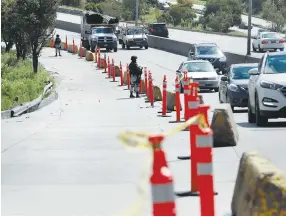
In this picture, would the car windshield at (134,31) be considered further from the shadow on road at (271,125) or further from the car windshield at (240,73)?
the shadow on road at (271,125)

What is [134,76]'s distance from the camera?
33.4 m

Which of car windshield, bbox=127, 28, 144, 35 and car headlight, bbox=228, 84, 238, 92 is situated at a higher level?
car headlight, bbox=228, 84, 238, 92

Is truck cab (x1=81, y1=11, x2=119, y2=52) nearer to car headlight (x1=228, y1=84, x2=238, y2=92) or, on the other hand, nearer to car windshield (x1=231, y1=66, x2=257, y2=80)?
Answer: car windshield (x1=231, y1=66, x2=257, y2=80)

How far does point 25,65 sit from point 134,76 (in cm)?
1267

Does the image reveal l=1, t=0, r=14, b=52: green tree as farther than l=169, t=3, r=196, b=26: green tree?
No

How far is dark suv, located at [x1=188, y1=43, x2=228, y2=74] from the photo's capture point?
157 feet

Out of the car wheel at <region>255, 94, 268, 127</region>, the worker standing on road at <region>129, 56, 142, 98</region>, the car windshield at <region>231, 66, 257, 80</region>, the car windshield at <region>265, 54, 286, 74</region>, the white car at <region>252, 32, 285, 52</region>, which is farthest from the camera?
the white car at <region>252, 32, 285, 52</region>

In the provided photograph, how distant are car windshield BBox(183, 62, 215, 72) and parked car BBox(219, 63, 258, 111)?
8204 mm

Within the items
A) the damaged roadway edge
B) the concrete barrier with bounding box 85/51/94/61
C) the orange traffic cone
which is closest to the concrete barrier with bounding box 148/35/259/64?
the concrete barrier with bounding box 85/51/94/61

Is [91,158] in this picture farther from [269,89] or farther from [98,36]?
[98,36]

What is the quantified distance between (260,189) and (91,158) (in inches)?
303

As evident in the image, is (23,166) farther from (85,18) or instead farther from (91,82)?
(85,18)

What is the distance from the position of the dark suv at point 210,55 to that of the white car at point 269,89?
85.6 feet

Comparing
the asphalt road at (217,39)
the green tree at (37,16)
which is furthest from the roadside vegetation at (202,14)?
the green tree at (37,16)
